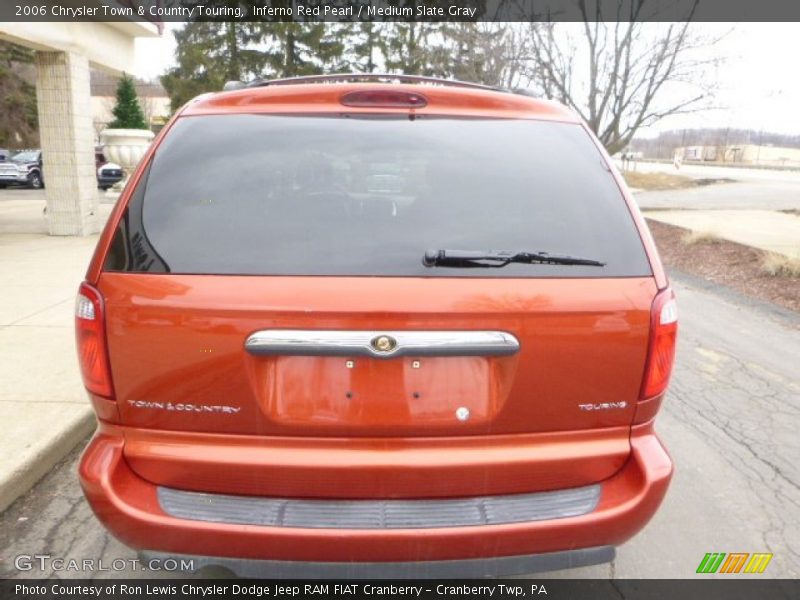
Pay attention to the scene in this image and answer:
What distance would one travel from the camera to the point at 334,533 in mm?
1810

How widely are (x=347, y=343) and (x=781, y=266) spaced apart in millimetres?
8540

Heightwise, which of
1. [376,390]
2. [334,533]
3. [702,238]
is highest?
[376,390]

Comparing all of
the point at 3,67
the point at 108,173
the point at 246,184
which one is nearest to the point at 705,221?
the point at 246,184

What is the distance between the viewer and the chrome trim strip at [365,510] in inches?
72.1

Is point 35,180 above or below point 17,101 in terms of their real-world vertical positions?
below

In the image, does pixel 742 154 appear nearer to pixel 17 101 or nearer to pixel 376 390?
pixel 17 101

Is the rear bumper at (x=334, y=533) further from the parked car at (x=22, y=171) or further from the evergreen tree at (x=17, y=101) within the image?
the evergreen tree at (x=17, y=101)

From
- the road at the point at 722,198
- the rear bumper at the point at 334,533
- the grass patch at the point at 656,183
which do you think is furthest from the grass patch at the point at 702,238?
the grass patch at the point at 656,183

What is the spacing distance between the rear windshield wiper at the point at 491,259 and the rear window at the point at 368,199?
20 millimetres

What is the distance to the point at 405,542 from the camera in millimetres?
1819

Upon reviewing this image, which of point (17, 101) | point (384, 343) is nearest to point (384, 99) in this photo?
point (384, 343)

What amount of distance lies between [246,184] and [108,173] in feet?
88.3

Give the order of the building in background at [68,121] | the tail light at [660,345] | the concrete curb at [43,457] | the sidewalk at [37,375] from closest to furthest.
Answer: the tail light at [660,345], the concrete curb at [43,457], the sidewalk at [37,375], the building in background at [68,121]

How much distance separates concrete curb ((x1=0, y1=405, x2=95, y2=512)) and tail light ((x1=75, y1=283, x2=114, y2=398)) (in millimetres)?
1496
